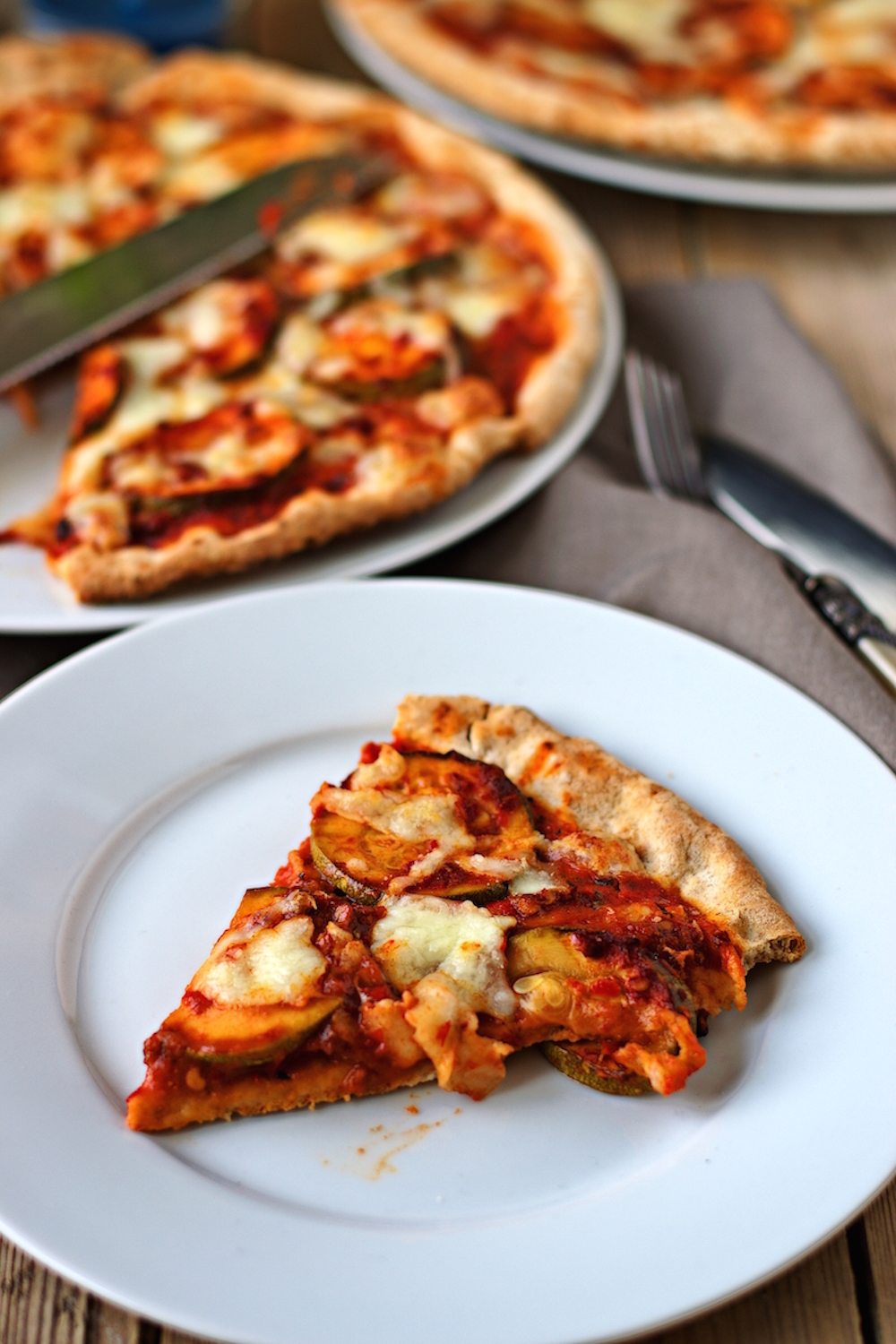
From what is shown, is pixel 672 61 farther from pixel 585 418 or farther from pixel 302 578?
pixel 302 578

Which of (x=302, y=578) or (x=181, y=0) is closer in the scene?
(x=302, y=578)

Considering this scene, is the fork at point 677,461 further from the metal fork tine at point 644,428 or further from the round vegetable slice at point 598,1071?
the round vegetable slice at point 598,1071

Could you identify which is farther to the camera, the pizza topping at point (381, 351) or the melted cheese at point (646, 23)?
the melted cheese at point (646, 23)

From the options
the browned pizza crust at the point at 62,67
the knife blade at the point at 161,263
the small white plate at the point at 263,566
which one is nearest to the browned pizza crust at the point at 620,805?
→ the small white plate at the point at 263,566

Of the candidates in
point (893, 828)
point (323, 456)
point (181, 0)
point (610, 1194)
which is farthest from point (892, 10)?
point (610, 1194)

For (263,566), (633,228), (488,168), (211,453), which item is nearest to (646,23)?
(633,228)

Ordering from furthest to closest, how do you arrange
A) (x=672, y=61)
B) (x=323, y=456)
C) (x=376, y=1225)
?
(x=672, y=61) → (x=323, y=456) → (x=376, y=1225)

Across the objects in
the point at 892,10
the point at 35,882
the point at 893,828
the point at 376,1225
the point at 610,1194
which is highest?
the point at 892,10
